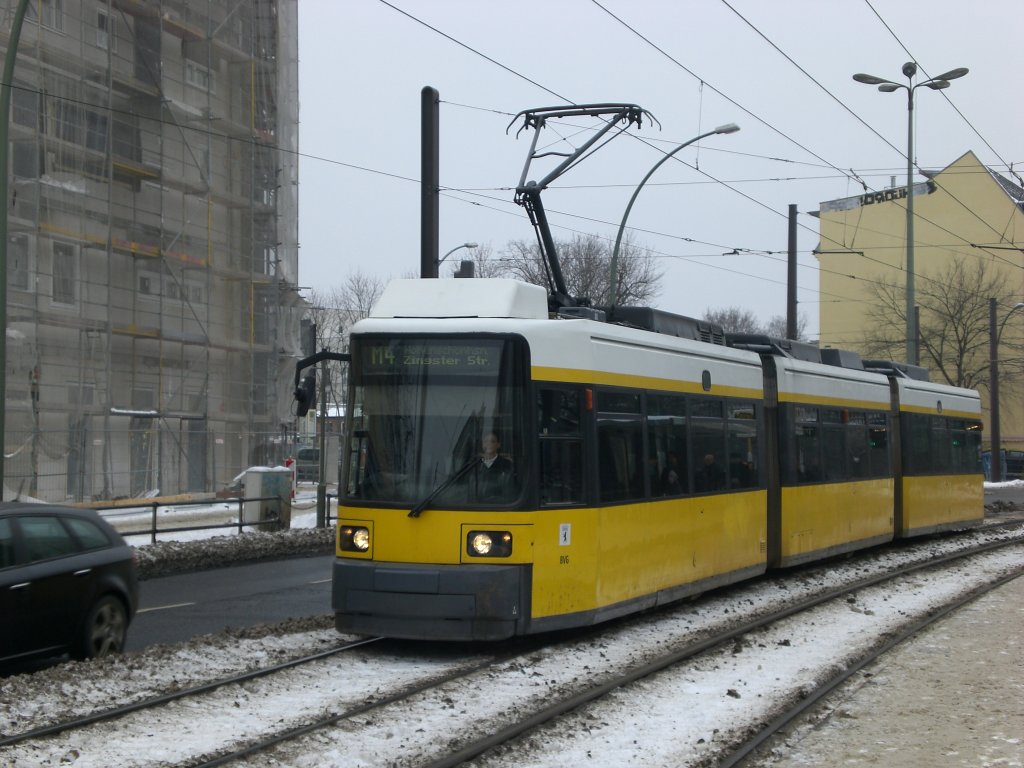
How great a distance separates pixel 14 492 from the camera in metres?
25.6

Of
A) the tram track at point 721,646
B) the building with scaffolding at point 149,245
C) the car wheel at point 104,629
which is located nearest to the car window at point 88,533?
the car wheel at point 104,629

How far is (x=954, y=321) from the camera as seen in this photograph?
61.3 m

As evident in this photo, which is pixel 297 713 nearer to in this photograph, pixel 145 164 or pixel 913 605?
pixel 913 605

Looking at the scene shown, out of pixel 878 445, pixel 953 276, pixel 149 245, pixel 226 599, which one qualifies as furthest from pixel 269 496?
pixel 953 276

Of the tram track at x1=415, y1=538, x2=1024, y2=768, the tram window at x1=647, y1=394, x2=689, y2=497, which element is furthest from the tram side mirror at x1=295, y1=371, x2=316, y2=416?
the tram window at x1=647, y1=394, x2=689, y2=497

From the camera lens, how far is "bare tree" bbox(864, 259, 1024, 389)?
6125 cm

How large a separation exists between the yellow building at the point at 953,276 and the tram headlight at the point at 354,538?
53.9 metres

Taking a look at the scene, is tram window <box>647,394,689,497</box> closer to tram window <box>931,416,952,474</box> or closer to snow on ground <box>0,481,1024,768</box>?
snow on ground <box>0,481,1024,768</box>

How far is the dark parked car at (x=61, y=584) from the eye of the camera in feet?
29.4

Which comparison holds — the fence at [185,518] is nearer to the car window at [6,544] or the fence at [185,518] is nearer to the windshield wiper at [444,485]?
the car window at [6,544]

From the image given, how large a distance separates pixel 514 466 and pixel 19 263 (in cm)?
2112

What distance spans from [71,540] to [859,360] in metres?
13.5

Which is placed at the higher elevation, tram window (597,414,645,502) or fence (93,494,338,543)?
tram window (597,414,645,502)

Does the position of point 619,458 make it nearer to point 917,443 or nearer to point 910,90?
point 917,443
